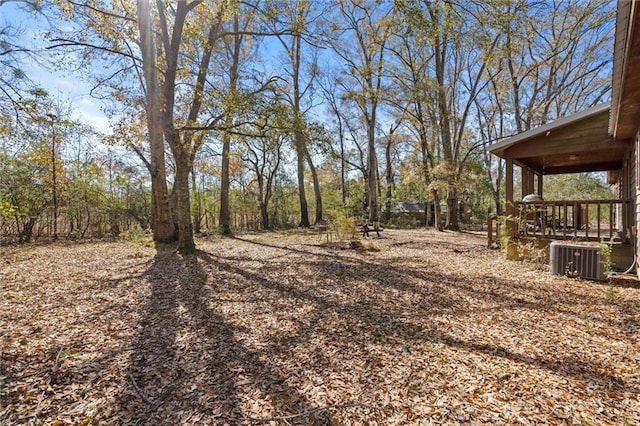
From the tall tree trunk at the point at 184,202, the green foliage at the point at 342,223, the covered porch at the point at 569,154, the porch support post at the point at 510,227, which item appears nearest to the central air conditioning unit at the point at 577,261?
the covered porch at the point at 569,154

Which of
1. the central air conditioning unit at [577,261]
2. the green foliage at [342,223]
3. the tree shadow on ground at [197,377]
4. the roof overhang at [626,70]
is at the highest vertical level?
the roof overhang at [626,70]

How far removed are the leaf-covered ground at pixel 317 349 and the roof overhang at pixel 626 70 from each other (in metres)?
2.79

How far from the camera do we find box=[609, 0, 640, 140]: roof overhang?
2621mm

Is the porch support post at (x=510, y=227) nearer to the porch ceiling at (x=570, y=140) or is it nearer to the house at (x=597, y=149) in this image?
the house at (x=597, y=149)

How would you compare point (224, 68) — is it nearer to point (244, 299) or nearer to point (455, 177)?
point (455, 177)

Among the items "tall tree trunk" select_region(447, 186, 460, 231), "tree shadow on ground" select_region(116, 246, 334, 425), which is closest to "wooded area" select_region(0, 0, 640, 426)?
"tree shadow on ground" select_region(116, 246, 334, 425)

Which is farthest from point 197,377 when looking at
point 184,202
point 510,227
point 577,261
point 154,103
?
point 154,103

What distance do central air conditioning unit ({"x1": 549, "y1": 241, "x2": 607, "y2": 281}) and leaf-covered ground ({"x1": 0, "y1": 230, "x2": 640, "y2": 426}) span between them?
10.3 inches

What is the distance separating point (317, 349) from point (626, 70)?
14.8ft

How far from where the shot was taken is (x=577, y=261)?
5.55 meters

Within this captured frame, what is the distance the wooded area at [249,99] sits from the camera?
7605 mm

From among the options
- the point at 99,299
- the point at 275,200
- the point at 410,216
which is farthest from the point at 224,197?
the point at 410,216

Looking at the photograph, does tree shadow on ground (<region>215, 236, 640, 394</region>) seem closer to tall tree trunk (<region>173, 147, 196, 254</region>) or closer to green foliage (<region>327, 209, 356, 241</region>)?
tall tree trunk (<region>173, 147, 196, 254</region>)

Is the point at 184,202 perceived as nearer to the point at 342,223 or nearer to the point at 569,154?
the point at 342,223
